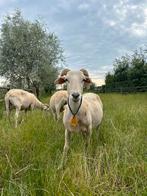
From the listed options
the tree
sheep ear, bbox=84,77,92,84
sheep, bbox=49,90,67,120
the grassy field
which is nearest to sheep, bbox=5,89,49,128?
sheep, bbox=49,90,67,120

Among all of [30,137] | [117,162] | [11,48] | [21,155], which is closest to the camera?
[117,162]

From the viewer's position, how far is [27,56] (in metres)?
42.3

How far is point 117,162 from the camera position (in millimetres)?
4660

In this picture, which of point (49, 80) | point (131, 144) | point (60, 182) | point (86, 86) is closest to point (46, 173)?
point (60, 182)

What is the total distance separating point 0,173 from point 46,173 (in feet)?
2.29

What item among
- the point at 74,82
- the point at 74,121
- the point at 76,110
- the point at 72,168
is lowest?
the point at 72,168

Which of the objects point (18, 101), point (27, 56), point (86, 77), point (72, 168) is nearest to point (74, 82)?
point (86, 77)

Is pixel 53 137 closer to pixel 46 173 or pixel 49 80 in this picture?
pixel 46 173

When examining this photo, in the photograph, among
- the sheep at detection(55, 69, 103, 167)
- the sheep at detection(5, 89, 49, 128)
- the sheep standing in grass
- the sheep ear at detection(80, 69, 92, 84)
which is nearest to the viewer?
the sheep at detection(55, 69, 103, 167)

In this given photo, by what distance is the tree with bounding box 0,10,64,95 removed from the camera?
139ft

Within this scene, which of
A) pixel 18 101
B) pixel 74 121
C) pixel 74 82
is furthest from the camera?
pixel 18 101

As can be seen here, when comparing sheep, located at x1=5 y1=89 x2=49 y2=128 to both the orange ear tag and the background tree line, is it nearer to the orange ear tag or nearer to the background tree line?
the orange ear tag

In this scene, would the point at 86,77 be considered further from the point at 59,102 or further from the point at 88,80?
the point at 59,102

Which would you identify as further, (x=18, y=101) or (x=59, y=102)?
(x=18, y=101)
